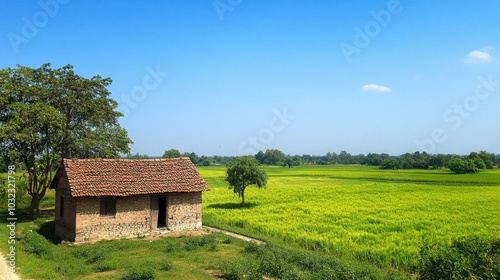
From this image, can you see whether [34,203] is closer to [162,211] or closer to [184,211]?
[162,211]

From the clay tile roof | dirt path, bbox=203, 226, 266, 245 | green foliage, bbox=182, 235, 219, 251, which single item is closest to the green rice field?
dirt path, bbox=203, 226, 266, 245

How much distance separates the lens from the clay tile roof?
17.1 meters

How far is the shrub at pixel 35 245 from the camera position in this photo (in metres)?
14.2

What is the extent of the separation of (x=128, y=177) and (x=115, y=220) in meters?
2.30

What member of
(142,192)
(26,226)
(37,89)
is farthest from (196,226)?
(37,89)

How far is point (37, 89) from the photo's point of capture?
21.7 m

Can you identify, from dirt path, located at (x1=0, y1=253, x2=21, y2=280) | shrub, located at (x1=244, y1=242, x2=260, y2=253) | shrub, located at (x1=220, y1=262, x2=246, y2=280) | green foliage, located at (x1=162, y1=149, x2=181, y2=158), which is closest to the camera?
dirt path, located at (x1=0, y1=253, x2=21, y2=280)

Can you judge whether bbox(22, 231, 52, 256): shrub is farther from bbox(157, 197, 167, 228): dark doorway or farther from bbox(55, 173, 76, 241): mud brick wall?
bbox(157, 197, 167, 228): dark doorway

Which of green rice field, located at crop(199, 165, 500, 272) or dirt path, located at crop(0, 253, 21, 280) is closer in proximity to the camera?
dirt path, located at crop(0, 253, 21, 280)

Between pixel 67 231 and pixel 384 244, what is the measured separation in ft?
49.1

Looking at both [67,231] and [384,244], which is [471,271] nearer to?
[384,244]

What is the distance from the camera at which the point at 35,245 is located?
48.5 ft

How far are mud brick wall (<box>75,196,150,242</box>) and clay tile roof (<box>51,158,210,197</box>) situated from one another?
511 mm

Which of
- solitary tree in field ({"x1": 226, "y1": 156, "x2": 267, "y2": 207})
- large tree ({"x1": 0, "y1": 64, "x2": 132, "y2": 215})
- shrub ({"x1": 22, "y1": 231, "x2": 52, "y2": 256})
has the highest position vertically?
large tree ({"x1": 0, "y1": 64, "x2": 132, "y2": 215})
